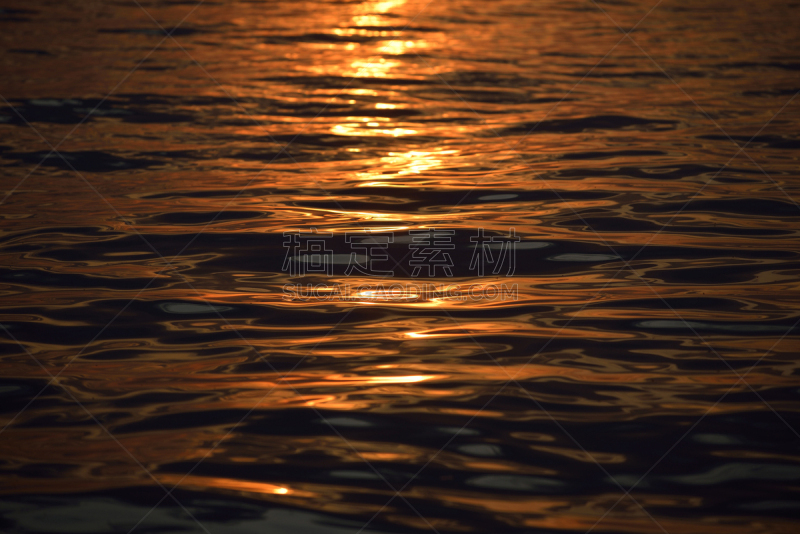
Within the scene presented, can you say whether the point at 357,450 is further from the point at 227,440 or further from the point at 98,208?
the point at 98,208

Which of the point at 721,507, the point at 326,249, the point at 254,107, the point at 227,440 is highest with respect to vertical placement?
the point at 254,107

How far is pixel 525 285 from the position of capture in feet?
7.76

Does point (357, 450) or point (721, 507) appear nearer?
point (721, 507)

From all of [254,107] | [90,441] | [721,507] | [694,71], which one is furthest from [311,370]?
[694,71]

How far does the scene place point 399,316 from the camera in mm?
2160

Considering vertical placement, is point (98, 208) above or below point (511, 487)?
above

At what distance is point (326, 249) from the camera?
103 inches

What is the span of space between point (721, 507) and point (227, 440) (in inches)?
37.9

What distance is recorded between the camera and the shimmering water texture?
144cm

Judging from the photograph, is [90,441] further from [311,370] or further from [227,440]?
[311,370]

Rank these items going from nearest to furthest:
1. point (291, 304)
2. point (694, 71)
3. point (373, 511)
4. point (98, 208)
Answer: point (373, 511)
point (291, 304)
point (98, 208)
point (694, 71)

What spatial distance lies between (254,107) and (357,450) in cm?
343

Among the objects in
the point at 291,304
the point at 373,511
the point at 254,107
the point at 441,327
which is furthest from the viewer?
the point at 254,107

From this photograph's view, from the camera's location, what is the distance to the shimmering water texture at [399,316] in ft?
4.74
